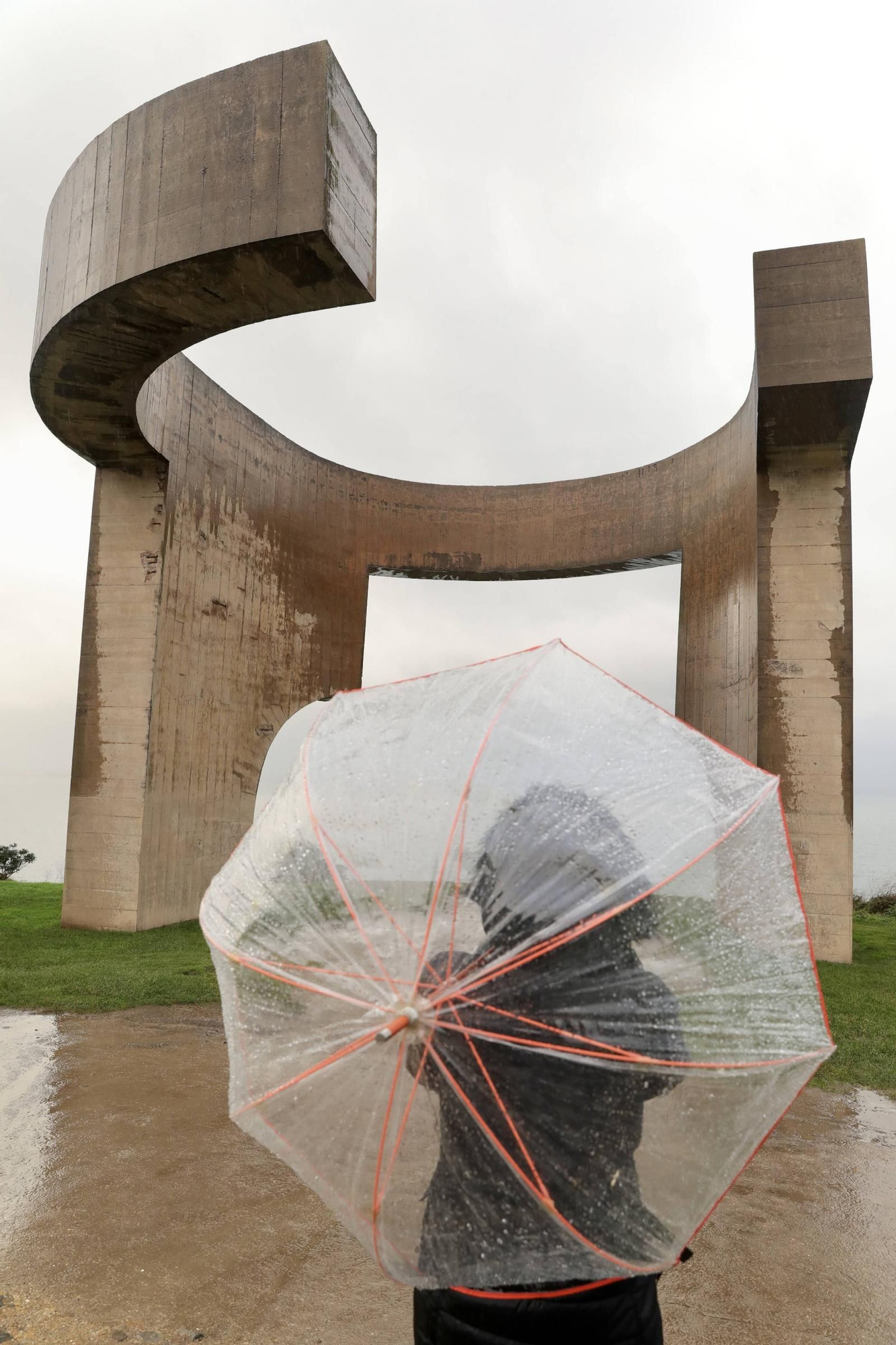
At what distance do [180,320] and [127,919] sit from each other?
570 centimetres

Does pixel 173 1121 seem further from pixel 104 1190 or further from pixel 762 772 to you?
pixel 762 772

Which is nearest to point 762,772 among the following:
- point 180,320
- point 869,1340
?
point 869,1340

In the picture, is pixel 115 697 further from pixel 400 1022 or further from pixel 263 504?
pixel 400 1022

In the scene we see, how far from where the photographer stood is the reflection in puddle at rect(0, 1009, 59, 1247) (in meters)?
3.51

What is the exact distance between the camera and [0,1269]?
9.66ft

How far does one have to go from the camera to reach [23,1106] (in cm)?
450

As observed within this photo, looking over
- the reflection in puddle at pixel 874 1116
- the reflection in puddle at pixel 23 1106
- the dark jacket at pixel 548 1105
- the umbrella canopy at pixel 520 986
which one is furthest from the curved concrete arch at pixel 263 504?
the dark jacket at pixel 548 1105

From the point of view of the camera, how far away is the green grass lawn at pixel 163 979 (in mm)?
5773

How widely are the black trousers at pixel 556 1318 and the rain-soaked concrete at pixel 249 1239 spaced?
138cm

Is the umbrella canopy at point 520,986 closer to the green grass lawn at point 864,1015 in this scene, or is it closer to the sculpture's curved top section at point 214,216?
the green grass lawn at point 864,1015

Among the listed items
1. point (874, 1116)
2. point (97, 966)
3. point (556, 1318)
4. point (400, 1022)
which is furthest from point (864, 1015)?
point (400, 1022)

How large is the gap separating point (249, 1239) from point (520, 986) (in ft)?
8.06

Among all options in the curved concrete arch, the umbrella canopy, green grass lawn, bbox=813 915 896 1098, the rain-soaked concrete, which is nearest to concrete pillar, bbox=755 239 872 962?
the curved concrete arch

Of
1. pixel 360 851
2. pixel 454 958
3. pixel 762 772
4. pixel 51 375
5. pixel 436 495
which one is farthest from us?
pixel 436 495
